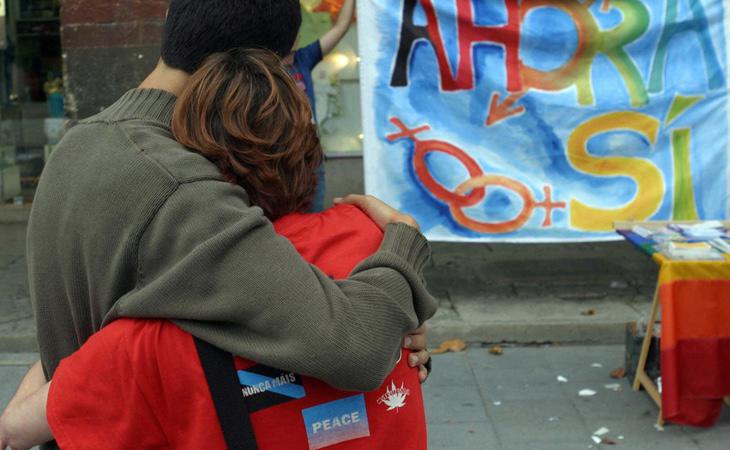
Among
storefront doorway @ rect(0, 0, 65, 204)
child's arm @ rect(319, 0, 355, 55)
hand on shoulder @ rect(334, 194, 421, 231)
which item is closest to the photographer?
hand on shoulder @ rect(334, 194, 421, 231)

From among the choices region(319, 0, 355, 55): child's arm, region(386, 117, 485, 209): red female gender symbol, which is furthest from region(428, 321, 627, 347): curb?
region(319, 0, 355, 55): child's arm

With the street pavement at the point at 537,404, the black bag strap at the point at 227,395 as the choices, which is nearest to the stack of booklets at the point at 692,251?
the street pavement at the point at 537,404

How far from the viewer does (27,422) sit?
1.52 metres

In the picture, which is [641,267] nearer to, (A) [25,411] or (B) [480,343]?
(B) [480,343]

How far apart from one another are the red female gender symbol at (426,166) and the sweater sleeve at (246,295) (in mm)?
4330

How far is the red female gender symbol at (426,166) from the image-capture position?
574 centimetres

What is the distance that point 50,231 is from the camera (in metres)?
1.49

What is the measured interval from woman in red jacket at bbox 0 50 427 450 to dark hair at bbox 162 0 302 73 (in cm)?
6

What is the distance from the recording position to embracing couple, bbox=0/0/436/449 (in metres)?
1.39

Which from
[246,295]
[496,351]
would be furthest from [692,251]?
[246,295]

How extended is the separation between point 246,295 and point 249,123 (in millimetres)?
265

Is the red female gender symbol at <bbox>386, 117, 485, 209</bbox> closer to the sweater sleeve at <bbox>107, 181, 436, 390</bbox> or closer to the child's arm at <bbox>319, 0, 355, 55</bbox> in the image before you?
the child's arm at <bbox>319, 0, 355, 55</bbox>

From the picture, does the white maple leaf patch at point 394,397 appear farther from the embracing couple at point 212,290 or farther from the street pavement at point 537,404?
the street pavement at point 537,404

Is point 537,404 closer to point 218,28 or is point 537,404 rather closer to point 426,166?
point 426,166
